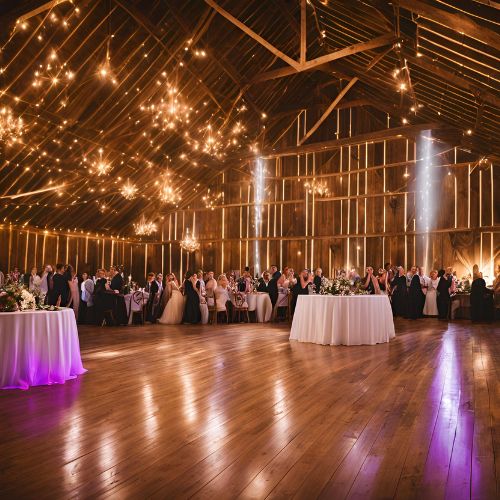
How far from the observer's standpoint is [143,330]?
9305mm

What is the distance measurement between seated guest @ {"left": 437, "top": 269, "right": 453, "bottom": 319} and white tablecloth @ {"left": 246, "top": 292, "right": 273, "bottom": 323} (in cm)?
423

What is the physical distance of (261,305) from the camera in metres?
11.7

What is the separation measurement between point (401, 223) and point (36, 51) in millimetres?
10926

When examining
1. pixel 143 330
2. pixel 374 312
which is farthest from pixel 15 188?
pixel 374 312

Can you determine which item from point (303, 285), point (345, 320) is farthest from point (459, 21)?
point (303, 285)

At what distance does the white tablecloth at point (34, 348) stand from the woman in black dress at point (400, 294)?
9661 millimetres

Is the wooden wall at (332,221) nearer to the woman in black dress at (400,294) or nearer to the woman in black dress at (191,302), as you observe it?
the woman in black dress at (400,294)

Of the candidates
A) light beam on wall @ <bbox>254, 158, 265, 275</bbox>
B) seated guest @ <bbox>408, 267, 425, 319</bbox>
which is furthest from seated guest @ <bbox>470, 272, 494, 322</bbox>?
light beam on wall @ <bbox>254, 158, 265, 275</bbox>

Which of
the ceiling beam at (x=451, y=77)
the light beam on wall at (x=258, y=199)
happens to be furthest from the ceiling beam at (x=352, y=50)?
the light beam on wall at (x=258, y=199)

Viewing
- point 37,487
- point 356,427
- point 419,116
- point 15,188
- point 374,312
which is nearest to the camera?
point 37,487

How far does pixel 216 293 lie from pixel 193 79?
5.75 metres

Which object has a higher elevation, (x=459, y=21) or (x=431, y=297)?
(x=459, y=21)

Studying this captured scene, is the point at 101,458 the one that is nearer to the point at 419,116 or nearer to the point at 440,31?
the point at 440,31

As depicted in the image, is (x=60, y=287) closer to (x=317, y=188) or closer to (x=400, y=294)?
(x=400, y=294)
